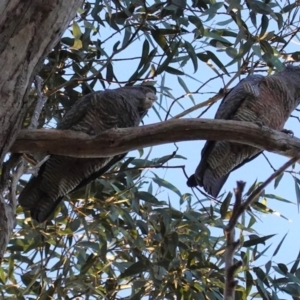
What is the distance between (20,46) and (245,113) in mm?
1201

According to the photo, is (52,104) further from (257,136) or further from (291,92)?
(257,136)

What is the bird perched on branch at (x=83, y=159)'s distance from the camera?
195cm

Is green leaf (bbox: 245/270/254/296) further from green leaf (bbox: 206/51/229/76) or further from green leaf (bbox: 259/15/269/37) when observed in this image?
green leaf (bbox: 259/15/269/37)

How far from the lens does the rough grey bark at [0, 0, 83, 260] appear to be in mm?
1204

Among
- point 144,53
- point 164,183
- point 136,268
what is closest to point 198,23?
point 144,53

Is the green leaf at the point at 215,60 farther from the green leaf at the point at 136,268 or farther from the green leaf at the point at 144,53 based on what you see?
the green leaf at the point at 136,268

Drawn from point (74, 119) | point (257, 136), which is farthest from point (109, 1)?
point (257, 136)

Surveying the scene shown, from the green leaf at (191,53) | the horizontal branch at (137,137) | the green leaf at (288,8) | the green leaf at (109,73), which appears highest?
the green leaf at (288,8)

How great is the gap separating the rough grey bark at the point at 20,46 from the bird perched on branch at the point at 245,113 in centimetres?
95

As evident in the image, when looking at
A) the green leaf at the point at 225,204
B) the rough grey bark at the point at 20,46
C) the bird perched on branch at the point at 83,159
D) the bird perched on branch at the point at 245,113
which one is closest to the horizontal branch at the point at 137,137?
the rough grey bark at the point at 20,46

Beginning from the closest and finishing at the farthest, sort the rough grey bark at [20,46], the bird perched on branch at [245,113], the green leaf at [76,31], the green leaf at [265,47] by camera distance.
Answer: the rough grey bark at [20,46]
the bird perched on branch at [245,113]
the green leaf at [265,47]
the green leaf at [76,31]

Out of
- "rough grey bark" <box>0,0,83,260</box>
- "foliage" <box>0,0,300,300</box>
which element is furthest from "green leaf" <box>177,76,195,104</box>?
"rough grey bark" <box>0,0,83,260</box>

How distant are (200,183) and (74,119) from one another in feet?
1.51

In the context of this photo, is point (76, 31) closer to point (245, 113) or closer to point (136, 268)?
point (245, 113)
